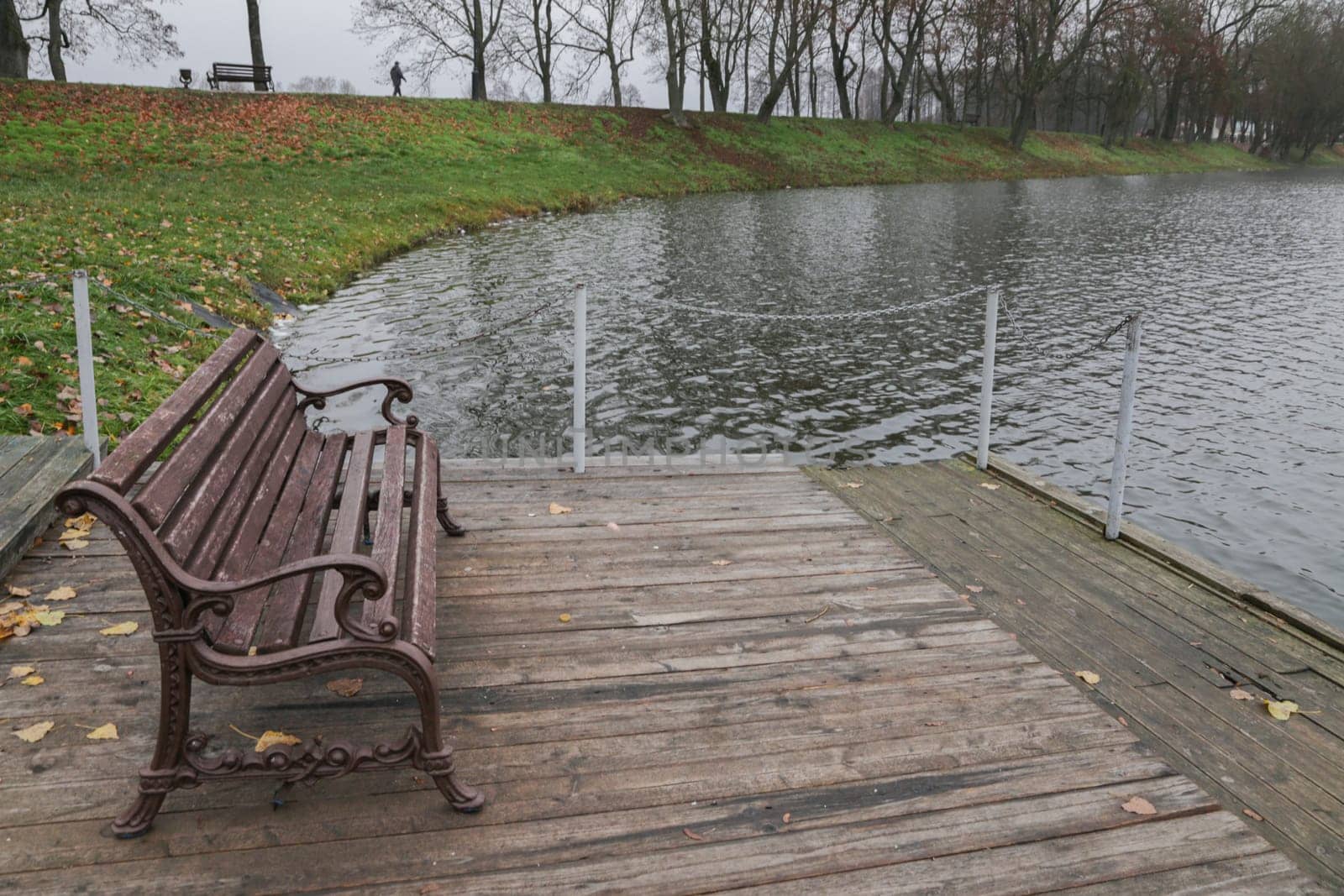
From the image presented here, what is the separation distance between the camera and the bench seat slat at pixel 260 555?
2.96 m

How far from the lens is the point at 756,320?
45.8 ft

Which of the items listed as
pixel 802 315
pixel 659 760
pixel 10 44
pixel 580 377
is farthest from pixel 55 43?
pixel 659 760

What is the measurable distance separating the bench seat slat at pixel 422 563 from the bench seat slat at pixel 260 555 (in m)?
0.47

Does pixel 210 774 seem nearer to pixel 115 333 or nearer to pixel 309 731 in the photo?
pixel 309 731

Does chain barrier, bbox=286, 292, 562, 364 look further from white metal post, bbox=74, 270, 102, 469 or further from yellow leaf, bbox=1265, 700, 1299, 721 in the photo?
yellow leaf, bbox=1265, 700, 1299, 721

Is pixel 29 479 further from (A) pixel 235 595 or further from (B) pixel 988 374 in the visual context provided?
(B) pixel 988 374

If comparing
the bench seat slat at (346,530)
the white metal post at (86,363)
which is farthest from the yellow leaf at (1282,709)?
the white metal post at (86,363)

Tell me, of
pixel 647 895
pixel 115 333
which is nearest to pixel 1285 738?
pixel 647 895

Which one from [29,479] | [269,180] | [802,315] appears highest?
[269,180]

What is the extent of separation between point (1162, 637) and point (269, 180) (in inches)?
928

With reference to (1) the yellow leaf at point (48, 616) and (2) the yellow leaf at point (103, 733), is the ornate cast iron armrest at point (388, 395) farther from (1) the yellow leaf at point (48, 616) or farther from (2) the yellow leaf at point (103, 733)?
(2) the yellow leaf at point (103, 733)

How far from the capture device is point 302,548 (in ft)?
11.9

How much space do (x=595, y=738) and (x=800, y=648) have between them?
3.53 ft

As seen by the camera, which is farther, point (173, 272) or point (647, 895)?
point (173, 272)
